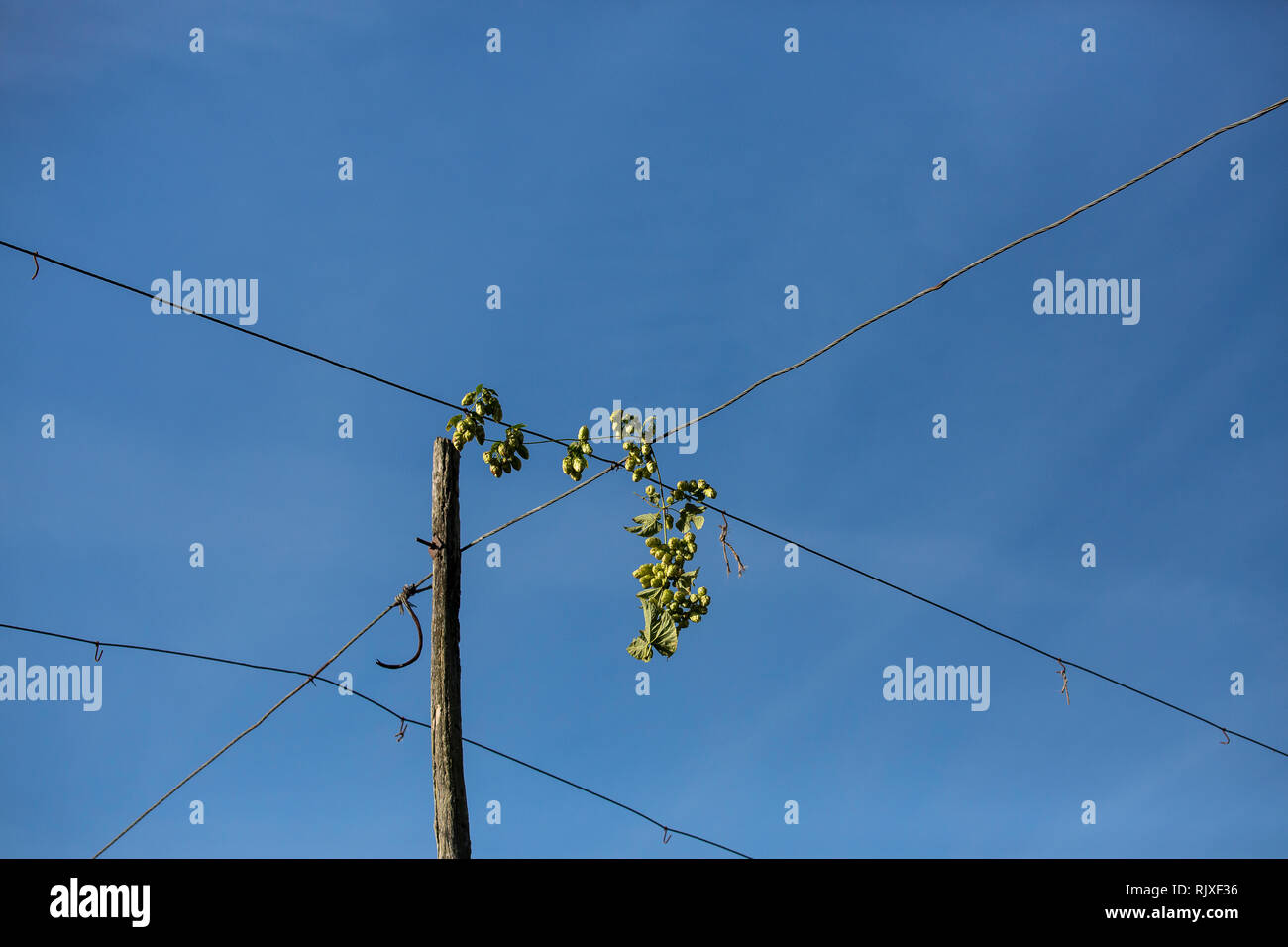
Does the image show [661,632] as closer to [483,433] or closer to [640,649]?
[640,649]

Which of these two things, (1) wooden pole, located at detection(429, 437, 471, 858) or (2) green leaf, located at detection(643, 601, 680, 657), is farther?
(2) green leaf, located at detection(643, 601, 680, 657)

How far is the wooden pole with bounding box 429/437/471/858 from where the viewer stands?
185 inches

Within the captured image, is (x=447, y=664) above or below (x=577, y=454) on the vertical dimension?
below

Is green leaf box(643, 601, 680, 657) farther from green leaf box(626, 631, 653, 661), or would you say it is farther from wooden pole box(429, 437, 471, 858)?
wooden pole box(429, 437, 471, 858)

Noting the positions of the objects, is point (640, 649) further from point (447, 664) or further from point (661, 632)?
point (447, 664)

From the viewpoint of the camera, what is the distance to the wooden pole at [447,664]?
470 cm

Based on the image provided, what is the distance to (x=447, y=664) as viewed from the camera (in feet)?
16.5

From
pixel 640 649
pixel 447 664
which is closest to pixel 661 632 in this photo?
pixel 640 649

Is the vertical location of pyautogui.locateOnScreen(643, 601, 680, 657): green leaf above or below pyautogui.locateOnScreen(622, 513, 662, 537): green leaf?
below

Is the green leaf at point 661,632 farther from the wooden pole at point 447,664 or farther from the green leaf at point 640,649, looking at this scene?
the wooden pole at point 447,664
